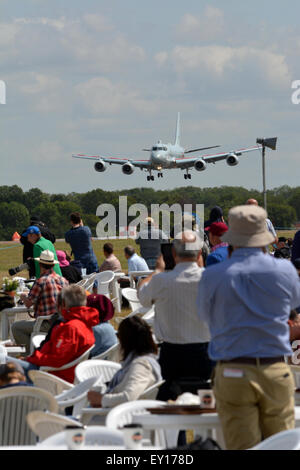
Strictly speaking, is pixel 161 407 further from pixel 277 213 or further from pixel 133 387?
pixel 277 213

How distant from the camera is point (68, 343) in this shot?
6.29 m

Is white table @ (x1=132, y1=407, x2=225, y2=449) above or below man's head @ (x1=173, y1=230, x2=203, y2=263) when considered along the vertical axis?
below

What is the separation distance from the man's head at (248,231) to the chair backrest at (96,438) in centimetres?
96

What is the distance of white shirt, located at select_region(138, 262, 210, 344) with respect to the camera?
513cm

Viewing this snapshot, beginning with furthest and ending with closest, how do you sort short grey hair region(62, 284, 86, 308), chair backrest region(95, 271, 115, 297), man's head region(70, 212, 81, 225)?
chair backrest region(95, 271, 115, 297), man's head region(70, 212, 81, 225), short grey hair region(62, 284, 86, 308)

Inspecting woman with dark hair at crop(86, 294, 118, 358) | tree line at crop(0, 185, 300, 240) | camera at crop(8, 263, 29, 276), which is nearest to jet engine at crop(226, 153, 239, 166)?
tree line at crop(0, 185, 300, 240)

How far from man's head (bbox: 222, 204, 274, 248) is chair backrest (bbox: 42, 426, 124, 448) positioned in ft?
3.16

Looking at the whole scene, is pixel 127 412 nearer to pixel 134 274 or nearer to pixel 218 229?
pixel 218 229

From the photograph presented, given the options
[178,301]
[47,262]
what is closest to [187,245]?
[178,301]

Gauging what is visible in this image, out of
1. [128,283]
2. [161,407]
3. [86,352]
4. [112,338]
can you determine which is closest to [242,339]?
[161,407]

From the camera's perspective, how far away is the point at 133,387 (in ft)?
16.2

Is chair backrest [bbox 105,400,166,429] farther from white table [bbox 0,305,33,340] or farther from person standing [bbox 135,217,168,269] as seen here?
person standing [bbox 135,217,168,269]

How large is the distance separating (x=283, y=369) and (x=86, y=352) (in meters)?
2.58

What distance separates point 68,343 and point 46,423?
7.31 feet
